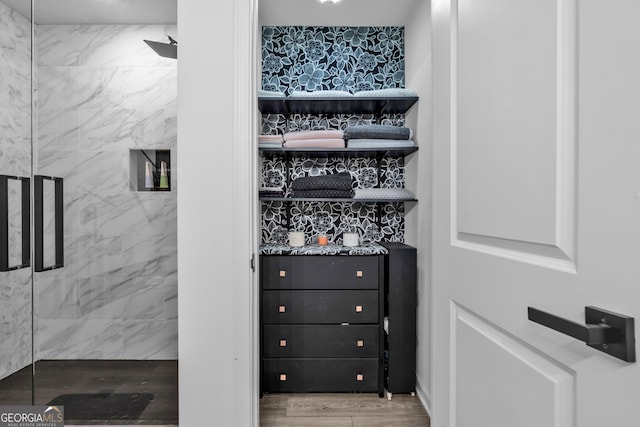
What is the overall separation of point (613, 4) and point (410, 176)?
212 cm

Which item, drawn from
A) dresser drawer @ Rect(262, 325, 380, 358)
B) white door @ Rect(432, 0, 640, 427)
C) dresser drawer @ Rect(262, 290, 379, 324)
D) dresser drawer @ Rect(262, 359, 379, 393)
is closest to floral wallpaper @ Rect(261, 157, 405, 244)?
dresser drawer @ Rect(262, 290, 379, 324)

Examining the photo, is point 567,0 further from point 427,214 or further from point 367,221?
point 367,221

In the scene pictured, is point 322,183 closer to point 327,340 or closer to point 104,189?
point 327,340

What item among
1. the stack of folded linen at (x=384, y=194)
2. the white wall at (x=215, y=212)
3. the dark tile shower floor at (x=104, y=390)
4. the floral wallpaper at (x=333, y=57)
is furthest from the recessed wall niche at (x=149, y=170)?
the floral wallpaper at (x=333, y=57)

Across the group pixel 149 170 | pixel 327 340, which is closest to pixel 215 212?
pixel 149 170

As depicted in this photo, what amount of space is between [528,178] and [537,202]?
0.05 m

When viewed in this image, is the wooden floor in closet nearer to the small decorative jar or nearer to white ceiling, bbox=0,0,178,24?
the small decorative jar

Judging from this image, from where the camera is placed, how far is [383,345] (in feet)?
7.76

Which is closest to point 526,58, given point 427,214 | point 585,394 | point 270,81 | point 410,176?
point 585,394

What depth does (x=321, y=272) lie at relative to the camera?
7.75ft

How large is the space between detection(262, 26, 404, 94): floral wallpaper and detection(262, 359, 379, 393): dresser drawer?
1.91m

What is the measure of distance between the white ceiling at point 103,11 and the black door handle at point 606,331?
162 cm

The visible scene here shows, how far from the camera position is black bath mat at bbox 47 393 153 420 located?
5.12ft

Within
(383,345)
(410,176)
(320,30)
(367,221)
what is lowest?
(383,345)
